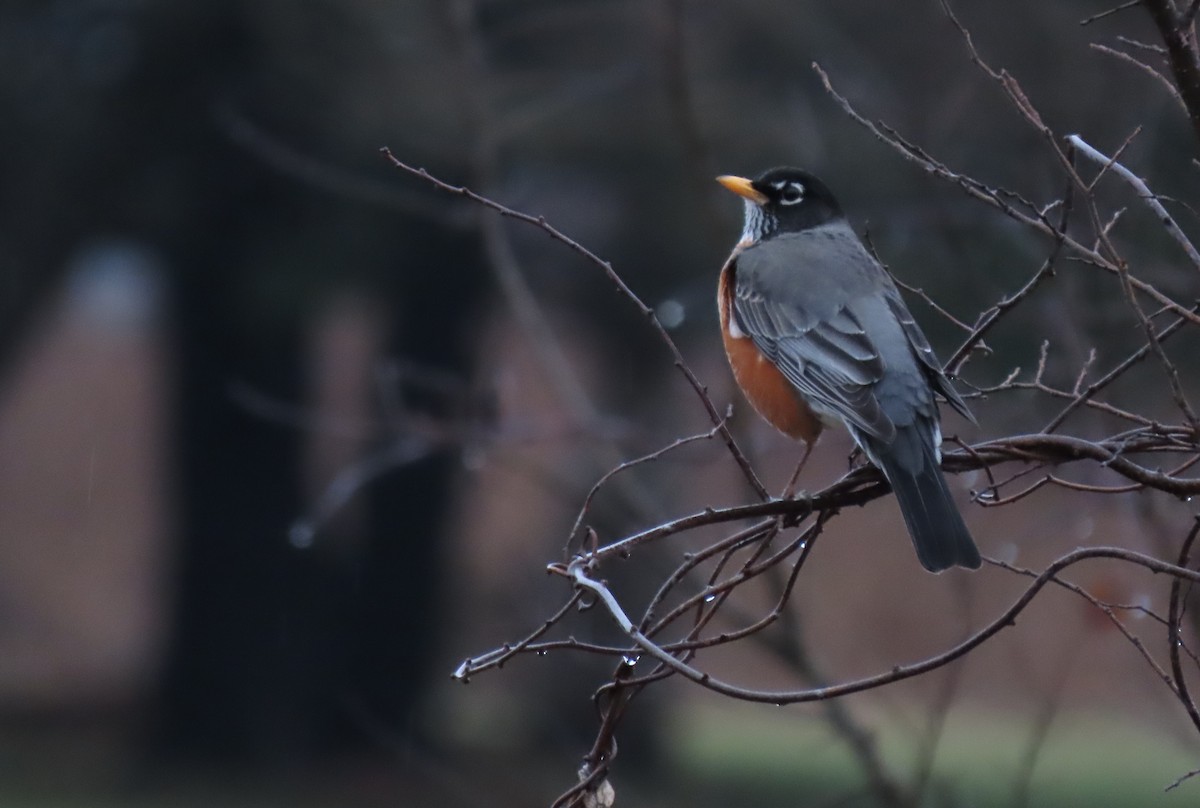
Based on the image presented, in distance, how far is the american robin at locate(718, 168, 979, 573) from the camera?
3.25 metres

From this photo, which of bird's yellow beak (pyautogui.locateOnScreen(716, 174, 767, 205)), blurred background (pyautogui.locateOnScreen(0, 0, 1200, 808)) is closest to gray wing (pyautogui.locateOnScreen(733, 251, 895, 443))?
bird's yellow beak (pyautogui.locateOnScreen(716, 174, 767, 205))

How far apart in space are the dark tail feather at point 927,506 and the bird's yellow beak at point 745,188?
1.77 metres

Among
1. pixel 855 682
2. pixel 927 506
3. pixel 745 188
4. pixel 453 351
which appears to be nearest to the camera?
pixel 855 682

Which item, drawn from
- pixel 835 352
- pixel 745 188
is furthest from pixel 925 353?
pixel 745 188

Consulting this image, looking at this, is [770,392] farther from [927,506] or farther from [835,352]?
[927,506]

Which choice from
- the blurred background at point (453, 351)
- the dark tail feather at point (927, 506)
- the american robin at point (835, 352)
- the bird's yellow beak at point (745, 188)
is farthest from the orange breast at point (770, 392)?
the blurred background at point (453, 351)

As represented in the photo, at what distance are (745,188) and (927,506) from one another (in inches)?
83.1

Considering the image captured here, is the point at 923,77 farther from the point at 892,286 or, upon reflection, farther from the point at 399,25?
the point at 399,25

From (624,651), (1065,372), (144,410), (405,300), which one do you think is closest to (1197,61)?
(624,651)

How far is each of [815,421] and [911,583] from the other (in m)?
9.87

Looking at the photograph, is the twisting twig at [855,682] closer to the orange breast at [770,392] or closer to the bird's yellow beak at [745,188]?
the orange breast at [770,392]

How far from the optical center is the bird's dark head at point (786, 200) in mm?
5105

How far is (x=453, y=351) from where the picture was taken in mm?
14367

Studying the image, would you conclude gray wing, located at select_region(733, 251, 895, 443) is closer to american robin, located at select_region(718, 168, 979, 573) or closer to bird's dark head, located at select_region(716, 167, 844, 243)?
american robin, located at select_region(718, 168, 979, 573)
